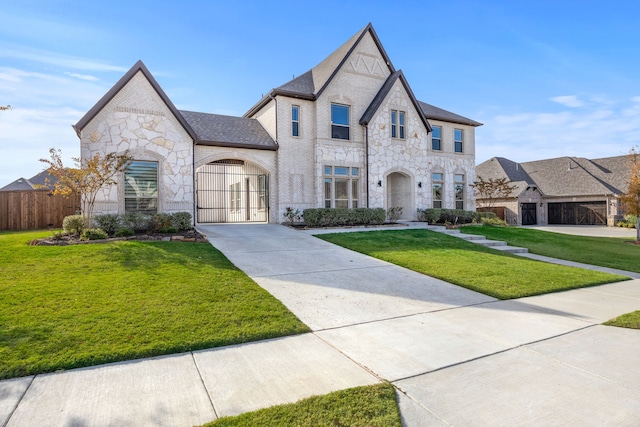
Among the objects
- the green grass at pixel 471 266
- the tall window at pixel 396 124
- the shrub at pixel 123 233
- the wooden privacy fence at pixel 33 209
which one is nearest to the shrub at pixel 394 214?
the tall window at pixel 396 124

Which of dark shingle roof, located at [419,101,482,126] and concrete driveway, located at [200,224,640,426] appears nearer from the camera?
concrete driveway, located at [200,224,640,426]

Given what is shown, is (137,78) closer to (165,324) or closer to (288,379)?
(165,324)

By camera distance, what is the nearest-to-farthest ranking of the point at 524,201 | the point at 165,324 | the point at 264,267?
the point at 165,324, the point at 264,267, the point at 524,201

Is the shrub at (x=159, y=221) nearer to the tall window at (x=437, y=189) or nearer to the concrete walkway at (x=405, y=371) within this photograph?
the concrete walkway at (x=405, y=371)

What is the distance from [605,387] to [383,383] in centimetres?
213

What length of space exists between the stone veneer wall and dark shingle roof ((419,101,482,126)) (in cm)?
1412

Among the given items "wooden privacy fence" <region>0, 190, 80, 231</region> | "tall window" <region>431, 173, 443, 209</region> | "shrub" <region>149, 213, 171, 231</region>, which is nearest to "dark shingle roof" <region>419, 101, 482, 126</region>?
"tall window" <region>431, 173, 443, 209</region>

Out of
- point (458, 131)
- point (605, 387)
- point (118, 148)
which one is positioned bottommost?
point (605, 387)

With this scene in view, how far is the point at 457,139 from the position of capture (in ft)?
73.2

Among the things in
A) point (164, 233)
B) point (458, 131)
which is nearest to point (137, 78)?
point (164, 233)

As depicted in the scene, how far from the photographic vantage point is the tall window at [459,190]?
22.1m

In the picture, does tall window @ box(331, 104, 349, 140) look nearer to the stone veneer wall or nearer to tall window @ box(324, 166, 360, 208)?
tall window @ box(324, 166, 360, 208)

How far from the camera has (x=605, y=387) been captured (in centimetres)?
333

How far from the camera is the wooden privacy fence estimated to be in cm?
1544
